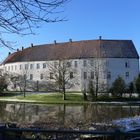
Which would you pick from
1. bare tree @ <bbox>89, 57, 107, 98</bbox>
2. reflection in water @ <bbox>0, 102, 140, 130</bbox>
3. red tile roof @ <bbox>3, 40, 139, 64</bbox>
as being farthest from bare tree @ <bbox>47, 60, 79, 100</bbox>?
reflection in water @ <bbox>0, 102, 140, 130</bbox>

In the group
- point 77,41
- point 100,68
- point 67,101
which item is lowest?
point 67,101

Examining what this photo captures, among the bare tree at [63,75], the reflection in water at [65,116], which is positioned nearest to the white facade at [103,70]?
the bare tree at [63,75]

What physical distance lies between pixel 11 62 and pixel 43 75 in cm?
1413

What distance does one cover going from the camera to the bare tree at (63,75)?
7151cm

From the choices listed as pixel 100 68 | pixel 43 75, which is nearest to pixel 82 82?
pixel 100 68

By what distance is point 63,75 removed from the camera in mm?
72688

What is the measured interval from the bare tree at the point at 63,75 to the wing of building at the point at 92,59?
3.62 ft

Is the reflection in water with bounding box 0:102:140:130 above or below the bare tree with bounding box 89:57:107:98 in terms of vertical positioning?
below

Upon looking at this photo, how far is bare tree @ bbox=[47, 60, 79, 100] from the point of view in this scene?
71.5 meters

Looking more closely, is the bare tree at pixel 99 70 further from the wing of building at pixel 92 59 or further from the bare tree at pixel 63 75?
the bare tree at pixel 63 75

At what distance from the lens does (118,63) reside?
8488 cm

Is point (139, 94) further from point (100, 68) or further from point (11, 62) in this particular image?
point (11, 62)

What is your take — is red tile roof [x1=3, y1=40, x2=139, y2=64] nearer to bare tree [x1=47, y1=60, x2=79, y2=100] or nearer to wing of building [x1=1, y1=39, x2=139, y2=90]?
wing of building [x1=1, y1=39, x2=139, y2=90]

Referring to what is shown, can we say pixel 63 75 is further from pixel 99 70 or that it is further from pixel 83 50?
pixel 83 50
